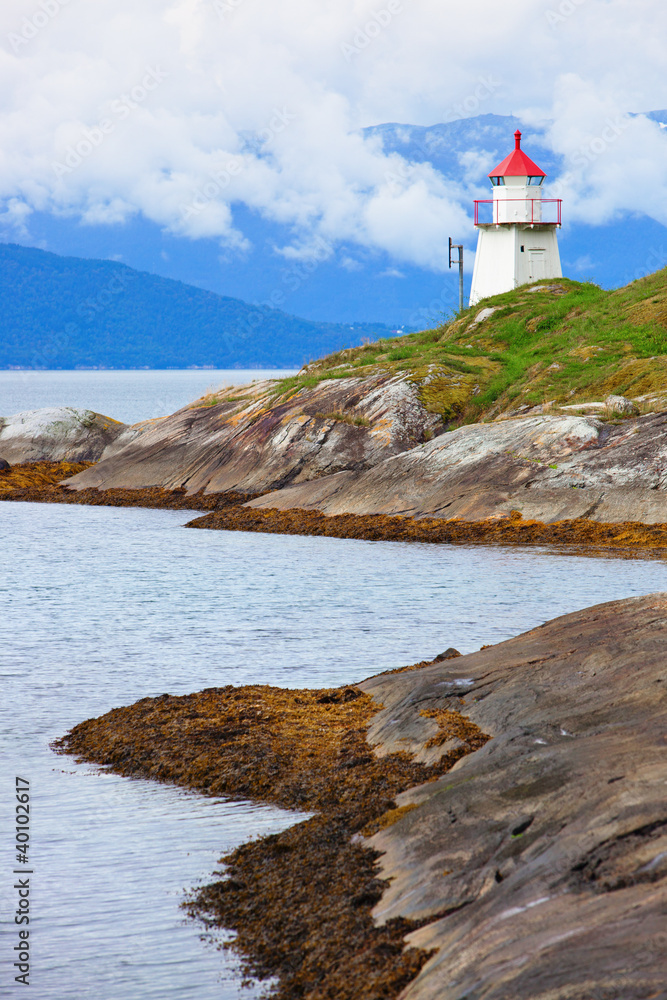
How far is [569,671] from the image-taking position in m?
10.0

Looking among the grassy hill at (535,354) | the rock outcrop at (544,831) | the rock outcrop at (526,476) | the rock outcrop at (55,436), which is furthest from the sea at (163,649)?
the rock outcrop at (55,436)

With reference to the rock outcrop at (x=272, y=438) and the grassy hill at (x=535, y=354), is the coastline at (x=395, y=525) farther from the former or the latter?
the grassy hill at (x=535, y=354)

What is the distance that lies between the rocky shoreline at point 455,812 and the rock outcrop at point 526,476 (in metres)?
15.3

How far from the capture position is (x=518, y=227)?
5059cm

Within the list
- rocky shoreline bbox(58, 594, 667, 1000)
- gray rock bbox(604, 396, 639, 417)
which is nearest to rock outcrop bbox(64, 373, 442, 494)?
gray rock bbox(604, 396, 639, 417)

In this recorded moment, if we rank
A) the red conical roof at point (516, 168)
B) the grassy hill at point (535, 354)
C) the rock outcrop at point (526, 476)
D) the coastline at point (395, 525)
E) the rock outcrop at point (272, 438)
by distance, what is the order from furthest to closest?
the red conical roof at point (516, 168), the grassy hill at point (535, 354), the rock outcrop at point (272, 438), the rock outcrop at point (526, 476), the coastline at point (395, 525)

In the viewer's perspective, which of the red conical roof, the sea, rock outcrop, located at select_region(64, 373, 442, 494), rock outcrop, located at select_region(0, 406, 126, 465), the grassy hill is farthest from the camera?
the red conical roof

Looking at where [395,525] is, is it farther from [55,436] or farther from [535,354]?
[55,436]

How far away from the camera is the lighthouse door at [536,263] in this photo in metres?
51.1

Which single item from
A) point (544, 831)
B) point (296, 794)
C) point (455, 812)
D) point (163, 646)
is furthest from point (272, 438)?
point (544, 831)

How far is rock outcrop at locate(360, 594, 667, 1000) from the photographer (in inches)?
199

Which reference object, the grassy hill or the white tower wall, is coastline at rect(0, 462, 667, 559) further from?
the white tower wall

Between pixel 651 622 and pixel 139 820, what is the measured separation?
17.9 feet

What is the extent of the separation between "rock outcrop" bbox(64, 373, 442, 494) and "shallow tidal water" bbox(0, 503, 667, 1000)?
312 centimetres
